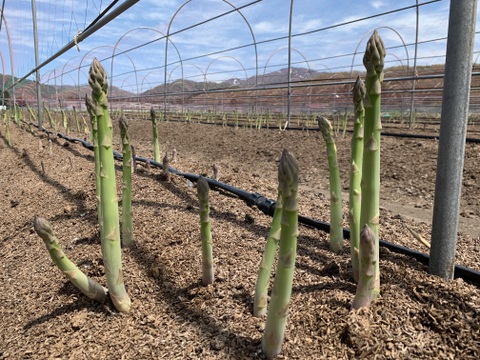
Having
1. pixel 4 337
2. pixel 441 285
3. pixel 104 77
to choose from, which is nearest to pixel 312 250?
pixel 441 285

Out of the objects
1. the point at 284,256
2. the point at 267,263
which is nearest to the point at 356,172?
the point at 267,263

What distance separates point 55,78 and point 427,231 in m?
31.0

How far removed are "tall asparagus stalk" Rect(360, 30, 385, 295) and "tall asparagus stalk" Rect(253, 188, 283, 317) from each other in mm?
288

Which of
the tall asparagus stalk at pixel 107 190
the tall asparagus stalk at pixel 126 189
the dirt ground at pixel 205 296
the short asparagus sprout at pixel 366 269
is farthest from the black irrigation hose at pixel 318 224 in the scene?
the tall asparagus stalk at pixel 107 190

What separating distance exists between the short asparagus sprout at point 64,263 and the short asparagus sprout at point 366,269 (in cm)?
100

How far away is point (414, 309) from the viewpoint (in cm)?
128

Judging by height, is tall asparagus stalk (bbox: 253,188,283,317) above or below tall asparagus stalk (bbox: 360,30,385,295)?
below

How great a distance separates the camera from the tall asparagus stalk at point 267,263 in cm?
121

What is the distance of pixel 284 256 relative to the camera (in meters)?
0.99

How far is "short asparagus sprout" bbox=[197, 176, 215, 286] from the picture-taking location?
136 cm

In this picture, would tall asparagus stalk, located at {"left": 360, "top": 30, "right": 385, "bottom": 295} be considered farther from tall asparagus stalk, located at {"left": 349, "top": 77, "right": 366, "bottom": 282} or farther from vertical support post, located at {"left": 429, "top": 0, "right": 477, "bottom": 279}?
vertical support post, located at {"left": 429, "top": 0, "right": 477, "bottom": 279}

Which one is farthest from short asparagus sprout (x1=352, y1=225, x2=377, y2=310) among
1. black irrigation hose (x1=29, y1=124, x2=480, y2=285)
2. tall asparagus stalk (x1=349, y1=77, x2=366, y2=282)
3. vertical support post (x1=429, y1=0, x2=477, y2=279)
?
black irrigation hose (x1=29, y1=124, x2=480, y2=285)

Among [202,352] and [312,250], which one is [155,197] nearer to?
[312,250]

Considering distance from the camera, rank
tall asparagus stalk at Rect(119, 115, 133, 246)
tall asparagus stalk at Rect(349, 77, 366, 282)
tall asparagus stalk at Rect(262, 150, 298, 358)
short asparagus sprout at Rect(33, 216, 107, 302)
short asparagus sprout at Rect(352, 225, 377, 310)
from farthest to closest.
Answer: tall asparagus stalk at Rect(119, 115, 133, 246), tall asparagus stalk at Rect(349, 77, 366, 282), short asparagus sprout at Rect(33, 216, 107, 302), short asparagus sprout at Rect(352, 225, 377, 310), tall asparagus stalk at Rect(262, 150, 298, 358)
